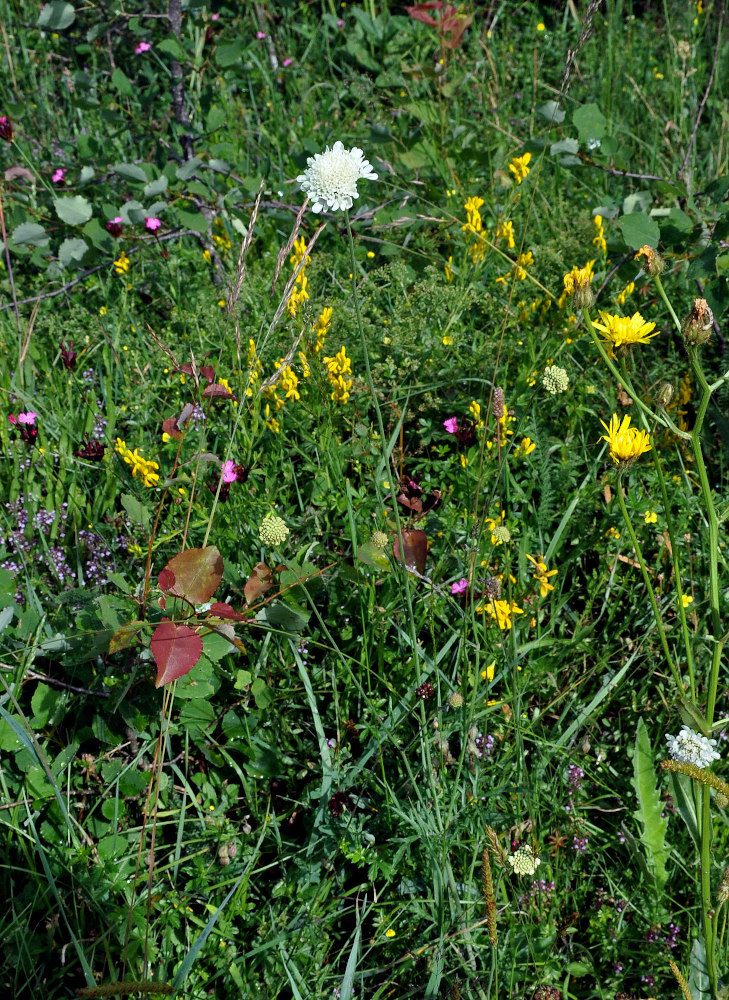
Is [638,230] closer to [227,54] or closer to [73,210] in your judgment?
[227,54]

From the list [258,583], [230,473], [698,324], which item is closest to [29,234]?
[230,473]

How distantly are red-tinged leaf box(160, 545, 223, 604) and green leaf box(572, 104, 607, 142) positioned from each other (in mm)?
1742

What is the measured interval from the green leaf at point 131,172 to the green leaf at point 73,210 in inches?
6.2

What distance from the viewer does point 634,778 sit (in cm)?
160

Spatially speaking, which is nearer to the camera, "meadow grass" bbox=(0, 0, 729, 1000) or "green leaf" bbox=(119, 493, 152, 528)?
"meadow grass" bbox=(0, 0, 729, 1000)

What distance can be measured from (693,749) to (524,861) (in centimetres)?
37

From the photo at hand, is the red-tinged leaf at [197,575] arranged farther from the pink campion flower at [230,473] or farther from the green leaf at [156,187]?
the green leaf at [156,187]

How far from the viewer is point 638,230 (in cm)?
208

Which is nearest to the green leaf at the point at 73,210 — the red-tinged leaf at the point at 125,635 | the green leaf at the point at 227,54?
the green leaf at the point at 227,54

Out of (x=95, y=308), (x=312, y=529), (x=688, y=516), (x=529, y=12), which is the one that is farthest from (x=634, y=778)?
(x=529, y=12)

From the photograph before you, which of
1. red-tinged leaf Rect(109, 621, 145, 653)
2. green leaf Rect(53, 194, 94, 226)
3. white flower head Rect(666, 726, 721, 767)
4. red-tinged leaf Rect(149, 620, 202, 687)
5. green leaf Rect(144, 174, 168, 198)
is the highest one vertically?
green leaf Rect(144, 174, 168, 198)

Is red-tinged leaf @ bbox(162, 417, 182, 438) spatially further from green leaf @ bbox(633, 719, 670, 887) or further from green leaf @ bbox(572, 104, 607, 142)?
green leaf @ bbox(572, 104, 607, 142)

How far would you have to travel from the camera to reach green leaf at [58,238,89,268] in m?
2.61

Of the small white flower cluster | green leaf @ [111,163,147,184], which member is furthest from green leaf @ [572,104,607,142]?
green leaf @ [111,163,147,184]
